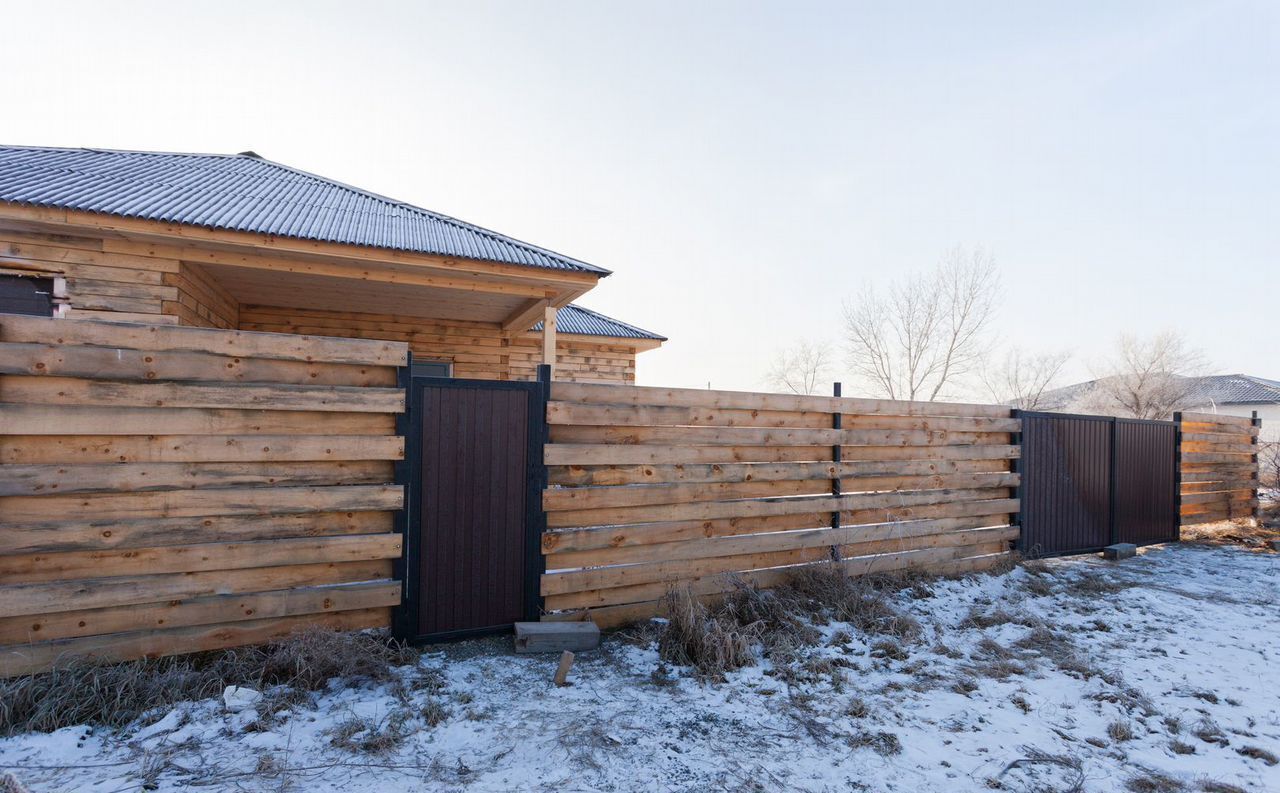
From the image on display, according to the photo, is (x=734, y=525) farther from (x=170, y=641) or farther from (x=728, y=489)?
(x=170, y=641)

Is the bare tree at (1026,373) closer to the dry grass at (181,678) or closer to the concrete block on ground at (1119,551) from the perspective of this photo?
the concrete block on ground at (1119,551)

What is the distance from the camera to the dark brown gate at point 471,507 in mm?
4285

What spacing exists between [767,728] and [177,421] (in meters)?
3.97

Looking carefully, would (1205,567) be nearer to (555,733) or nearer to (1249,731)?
(1249,731)

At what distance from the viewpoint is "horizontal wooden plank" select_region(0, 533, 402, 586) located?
11.1 ft

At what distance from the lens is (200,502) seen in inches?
146

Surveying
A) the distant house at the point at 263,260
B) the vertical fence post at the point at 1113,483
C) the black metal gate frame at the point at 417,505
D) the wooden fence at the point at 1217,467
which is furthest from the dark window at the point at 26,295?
the wooden fence at the point at 1217,467

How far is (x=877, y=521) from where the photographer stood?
248 inches

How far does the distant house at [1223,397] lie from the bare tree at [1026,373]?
3.45 ft

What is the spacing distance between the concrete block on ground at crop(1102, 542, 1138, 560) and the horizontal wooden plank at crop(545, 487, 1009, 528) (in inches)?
106

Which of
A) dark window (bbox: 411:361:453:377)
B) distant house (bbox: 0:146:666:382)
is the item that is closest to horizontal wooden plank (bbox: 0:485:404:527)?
distant house (bbox: 0:146:666:382)

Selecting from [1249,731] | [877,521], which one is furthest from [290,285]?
→ [1249,731]

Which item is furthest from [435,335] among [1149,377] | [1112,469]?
[1149,377]

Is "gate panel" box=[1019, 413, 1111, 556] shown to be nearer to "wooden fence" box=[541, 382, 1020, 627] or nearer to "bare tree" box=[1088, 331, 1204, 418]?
"wooden fence" box=[541, 382, 1020, 627]
